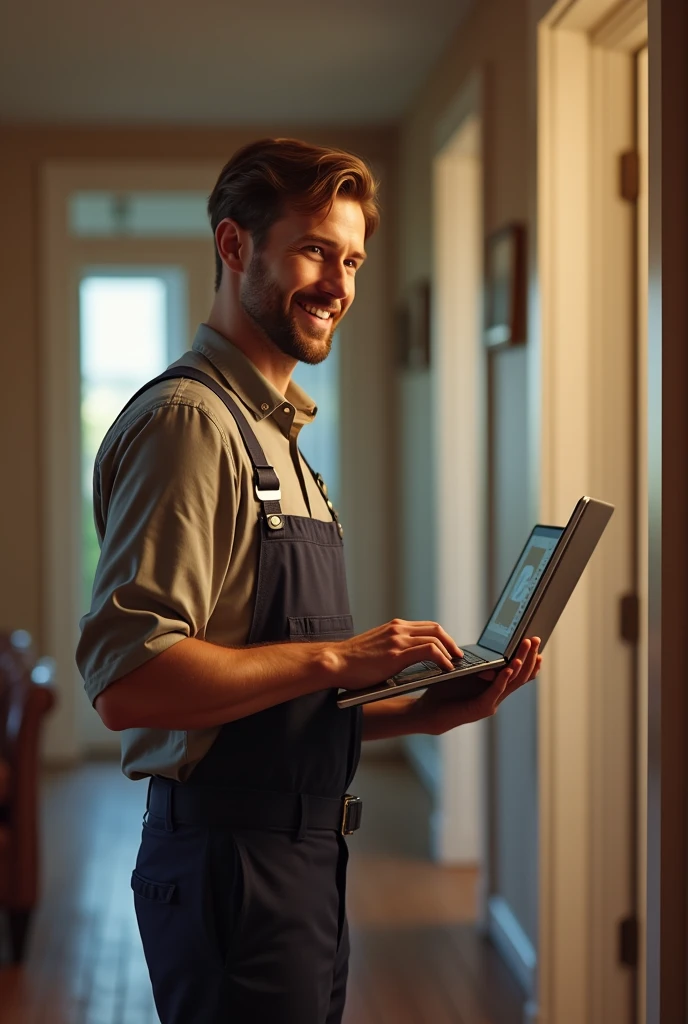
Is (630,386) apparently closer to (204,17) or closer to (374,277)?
(204,17)

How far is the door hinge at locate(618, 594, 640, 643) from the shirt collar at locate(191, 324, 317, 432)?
1.41 metres

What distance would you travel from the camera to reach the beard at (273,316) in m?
1.52

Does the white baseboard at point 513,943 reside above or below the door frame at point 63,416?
below

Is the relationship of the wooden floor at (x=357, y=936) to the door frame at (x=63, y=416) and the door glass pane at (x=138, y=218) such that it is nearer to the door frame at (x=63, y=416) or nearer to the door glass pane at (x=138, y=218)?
the door frame at (x=63, y=416)

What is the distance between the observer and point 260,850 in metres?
1.43

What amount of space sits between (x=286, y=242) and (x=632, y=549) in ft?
4.99

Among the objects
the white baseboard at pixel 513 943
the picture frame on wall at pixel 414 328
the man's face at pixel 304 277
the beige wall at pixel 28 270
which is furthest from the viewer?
the beige wall at pixel 28 270

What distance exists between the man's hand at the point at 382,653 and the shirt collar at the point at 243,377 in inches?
14.1

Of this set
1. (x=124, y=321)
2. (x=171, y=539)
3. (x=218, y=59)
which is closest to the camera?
(x=171, y=539)

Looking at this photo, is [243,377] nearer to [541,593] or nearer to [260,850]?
[541,593]

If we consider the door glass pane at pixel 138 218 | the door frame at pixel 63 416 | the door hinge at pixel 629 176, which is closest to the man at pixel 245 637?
the door hinge at pixel 629 176

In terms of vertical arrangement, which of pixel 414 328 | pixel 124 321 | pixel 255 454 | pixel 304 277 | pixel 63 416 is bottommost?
pixel 255 454

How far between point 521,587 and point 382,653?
11.2 inches

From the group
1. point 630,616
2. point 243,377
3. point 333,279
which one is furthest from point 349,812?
point 630,616
